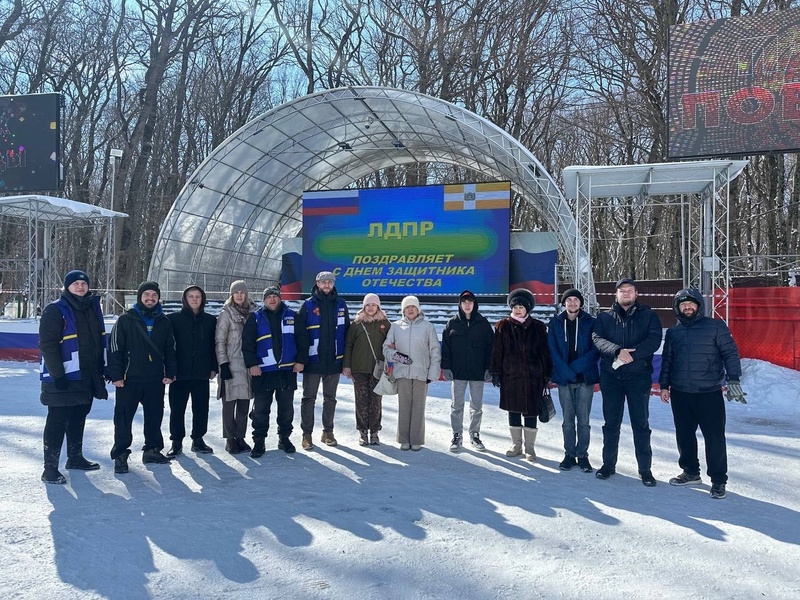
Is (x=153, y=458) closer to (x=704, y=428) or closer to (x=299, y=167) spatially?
(x=704, y=428)

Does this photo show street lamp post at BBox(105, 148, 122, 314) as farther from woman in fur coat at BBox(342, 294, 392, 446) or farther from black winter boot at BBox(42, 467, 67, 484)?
black winter boot at BBox(42, 467, 67, 484)

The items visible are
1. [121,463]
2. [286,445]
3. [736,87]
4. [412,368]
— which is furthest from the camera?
[736,87]

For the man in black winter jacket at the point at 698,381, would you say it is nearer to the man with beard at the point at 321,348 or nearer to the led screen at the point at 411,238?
the man with beard at the point at 321,348

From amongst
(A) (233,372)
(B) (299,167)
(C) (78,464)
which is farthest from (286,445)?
(B) (299,167)

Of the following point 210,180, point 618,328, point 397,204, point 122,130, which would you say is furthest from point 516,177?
point 122,130

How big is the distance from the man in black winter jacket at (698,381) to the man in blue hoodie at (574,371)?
60 centimetres

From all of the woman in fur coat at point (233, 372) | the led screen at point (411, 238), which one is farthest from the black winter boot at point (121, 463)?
the led screen at point (411, 238)

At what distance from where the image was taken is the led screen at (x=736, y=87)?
13.3 metres

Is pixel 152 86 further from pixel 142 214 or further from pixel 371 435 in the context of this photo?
pixel 371 435

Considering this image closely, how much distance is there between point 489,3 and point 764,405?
1842cm

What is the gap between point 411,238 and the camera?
16812mm

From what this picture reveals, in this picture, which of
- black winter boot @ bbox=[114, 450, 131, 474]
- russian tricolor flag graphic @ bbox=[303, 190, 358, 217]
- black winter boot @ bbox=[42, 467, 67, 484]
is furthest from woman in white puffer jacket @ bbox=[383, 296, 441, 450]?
russian tricolor flag graphic @ bbox=[303, 190, 358, 217]

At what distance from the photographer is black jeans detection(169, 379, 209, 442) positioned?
5.70 meters

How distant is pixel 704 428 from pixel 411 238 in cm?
1245
